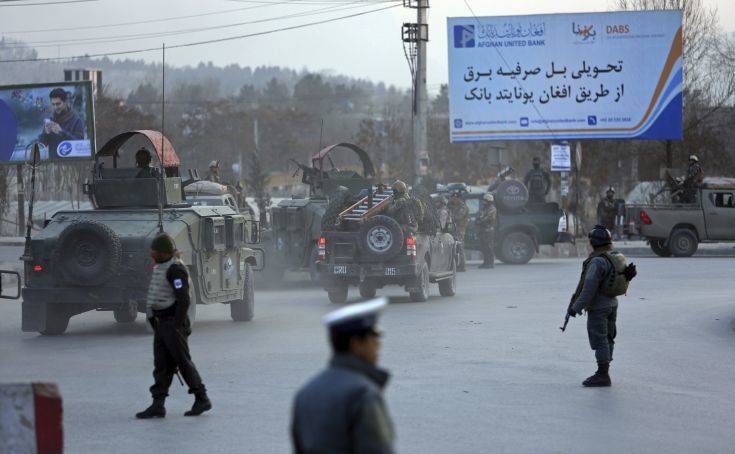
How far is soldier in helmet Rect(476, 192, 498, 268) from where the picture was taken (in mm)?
30500

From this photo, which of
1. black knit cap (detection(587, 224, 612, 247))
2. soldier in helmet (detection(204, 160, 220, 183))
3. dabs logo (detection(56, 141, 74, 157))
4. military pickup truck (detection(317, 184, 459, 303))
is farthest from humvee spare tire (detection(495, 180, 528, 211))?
black knit cap (detection(587, 224, 612, 247))

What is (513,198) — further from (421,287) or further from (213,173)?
(421,287)

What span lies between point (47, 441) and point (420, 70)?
3273 centimetres

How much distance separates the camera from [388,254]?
69.2 feet

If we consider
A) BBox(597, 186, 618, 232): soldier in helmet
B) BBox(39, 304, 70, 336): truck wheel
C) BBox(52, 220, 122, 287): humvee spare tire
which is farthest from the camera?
BBox(597, 186, 618, 232): soldier in helmet

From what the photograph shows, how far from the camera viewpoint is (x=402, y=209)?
70.3 ft

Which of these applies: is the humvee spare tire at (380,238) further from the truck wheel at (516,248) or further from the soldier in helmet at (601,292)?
the truck wheel at (516,248)

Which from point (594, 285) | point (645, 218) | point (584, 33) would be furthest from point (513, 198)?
point (594, 285)

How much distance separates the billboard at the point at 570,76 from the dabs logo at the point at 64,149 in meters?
13.6

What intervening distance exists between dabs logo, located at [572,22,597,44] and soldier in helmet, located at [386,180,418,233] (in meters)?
24.9

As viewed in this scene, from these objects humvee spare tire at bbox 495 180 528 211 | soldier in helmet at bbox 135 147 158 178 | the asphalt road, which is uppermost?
soldier in helmet at bbox 135 147 158 178

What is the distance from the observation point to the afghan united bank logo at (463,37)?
4512cm

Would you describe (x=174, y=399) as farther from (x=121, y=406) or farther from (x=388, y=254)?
(x=388, y=254)

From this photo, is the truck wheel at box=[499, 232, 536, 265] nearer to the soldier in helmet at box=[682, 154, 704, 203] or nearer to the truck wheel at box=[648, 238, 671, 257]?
the truck wheel at box=[648, 238, 671, 257]
